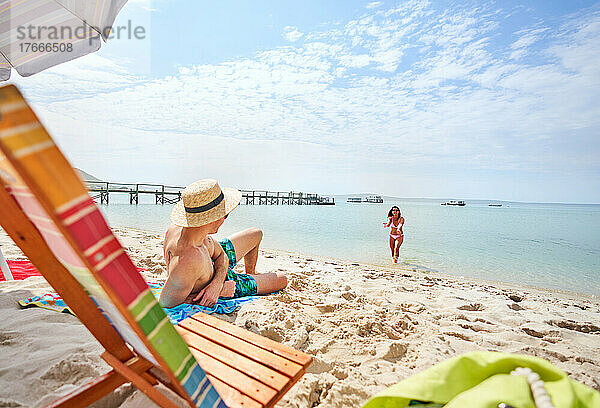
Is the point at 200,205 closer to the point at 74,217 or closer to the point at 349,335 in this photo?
the point at 349,335

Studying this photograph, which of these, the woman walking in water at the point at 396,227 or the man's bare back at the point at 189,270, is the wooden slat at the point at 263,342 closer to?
the man's bare back at the point at 189,270

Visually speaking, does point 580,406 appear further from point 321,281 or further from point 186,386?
point 321,281

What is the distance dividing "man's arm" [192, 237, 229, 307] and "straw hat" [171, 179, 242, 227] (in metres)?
0.48

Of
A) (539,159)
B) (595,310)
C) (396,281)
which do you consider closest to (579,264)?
(595,310)

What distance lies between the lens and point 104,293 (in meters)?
0.86

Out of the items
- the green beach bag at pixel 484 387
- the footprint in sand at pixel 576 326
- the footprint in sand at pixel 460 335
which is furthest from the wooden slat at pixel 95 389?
the footprint in sand at pixel 576 326

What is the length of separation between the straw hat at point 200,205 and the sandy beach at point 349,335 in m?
0.87

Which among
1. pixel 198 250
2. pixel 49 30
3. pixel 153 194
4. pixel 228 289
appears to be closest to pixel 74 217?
pixel 198 250

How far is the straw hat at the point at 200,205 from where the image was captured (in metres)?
2.52

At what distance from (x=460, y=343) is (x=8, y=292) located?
3993mm

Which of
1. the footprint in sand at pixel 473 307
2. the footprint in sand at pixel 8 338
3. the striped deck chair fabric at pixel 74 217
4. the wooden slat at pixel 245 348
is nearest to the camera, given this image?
the striped deck chair fabric at pixel 74 217

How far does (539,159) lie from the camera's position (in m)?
59.2

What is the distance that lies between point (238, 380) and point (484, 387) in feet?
3.05

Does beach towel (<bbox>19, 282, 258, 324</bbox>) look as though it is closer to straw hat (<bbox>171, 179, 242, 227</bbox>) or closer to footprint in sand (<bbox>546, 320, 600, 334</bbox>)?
straw hat (<bbox>171, 179, 242, 227</bbox>)
